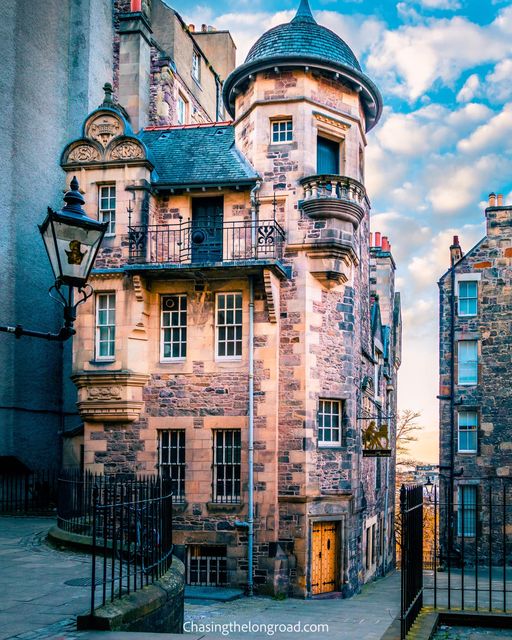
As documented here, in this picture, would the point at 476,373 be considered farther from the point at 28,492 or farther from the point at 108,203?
the point at 28,492

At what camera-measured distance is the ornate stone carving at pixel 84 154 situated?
73.6ft

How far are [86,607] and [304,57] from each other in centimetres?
1661

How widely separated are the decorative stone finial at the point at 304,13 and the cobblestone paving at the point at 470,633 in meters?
18.4

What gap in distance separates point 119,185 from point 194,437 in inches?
286

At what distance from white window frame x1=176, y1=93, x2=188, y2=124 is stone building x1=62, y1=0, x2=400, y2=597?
817 cm

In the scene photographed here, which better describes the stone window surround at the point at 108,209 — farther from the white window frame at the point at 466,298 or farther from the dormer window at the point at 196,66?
the white window frame at the point at 466,298

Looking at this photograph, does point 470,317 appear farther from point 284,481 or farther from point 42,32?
point 42,32

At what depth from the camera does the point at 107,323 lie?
72.3 feet

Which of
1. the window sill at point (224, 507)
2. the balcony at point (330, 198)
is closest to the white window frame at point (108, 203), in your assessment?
the balcony at point (330, 198)

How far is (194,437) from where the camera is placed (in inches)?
842

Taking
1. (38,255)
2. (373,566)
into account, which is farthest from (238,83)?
(373,566)

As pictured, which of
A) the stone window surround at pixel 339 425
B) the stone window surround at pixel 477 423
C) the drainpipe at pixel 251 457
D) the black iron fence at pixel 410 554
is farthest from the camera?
the stone window surround at pixel 477 423

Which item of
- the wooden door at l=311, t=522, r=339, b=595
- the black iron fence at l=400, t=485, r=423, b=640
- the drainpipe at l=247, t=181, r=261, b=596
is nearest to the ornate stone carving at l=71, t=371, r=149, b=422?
the drainpipe at l=247, t=181, r=261, b=596

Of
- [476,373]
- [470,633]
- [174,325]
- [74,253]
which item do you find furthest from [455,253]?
[74,253]
